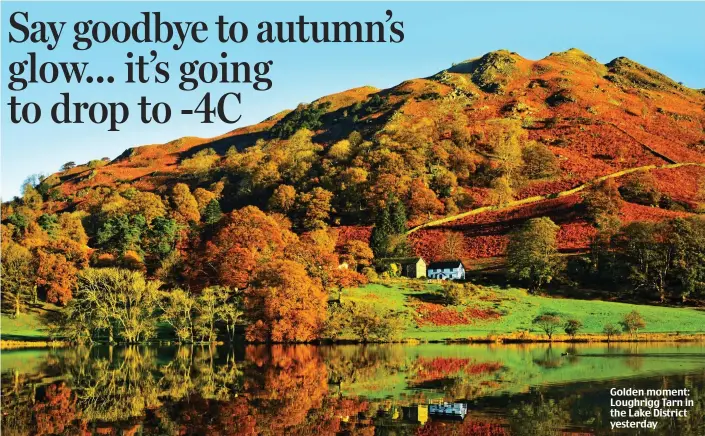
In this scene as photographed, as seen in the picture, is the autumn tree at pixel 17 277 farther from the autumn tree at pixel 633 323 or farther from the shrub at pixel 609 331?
the autumn tree at pixel 633 323

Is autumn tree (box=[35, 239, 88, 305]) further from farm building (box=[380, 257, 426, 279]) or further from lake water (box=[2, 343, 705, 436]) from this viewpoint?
farm building (box=[380, 257, 426, 279])

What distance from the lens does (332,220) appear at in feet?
385

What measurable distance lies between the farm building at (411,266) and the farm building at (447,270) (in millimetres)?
1120

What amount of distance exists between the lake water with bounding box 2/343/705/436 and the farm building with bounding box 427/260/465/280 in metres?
33.7

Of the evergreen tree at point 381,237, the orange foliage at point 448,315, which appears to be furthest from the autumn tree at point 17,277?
the evergreen tree at point 381,237

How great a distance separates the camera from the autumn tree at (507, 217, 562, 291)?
79.1 m

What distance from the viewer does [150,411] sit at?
2956 cm

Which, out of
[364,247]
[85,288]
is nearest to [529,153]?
[364,247]

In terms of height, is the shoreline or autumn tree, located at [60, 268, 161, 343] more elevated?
autumn tree, located at [60, 268, 161, 343]

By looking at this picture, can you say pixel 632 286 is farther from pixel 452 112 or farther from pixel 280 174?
pixel 452 112

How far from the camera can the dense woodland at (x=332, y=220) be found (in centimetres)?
6397

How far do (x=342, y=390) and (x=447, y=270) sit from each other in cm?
5492

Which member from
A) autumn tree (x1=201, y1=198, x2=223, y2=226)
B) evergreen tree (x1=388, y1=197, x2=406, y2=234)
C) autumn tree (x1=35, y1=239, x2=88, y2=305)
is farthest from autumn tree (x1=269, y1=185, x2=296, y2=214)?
autumn tree (x1=35, y1=239, x2=88, y2=305)

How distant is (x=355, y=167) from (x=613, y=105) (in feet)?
236
